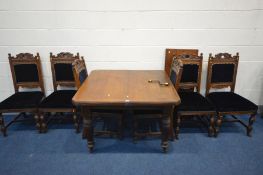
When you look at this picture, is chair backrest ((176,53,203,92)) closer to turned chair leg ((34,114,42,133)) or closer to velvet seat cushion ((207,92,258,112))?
velvet seat cushion ((207,92,258,112))

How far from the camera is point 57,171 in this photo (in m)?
2.12

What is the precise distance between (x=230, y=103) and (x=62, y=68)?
7.37 feet

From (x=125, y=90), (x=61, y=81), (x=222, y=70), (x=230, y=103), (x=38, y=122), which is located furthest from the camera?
(x=61, y=81)

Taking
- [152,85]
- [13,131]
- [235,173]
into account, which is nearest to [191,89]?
[152,85]

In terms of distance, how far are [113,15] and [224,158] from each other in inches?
87.7

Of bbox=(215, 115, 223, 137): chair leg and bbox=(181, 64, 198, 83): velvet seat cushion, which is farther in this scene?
bbox=(181, 64, 198, 83): velvet seat cushion

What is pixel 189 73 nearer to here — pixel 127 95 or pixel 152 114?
pixel 152 114

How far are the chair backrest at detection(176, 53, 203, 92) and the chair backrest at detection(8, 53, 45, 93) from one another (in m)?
1.92

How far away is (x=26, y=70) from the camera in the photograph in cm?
290

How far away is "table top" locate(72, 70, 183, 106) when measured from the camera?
1933 mm

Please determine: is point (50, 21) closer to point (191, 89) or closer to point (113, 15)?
point (113, 15)

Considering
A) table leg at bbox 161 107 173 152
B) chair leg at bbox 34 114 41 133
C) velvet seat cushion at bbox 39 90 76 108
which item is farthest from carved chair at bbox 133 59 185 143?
A: chair leg at bbox 34 114 41 133

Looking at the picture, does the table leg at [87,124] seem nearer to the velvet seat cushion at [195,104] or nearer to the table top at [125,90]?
the table top at [125,90]

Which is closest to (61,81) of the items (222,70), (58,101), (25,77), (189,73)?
(58,101)
